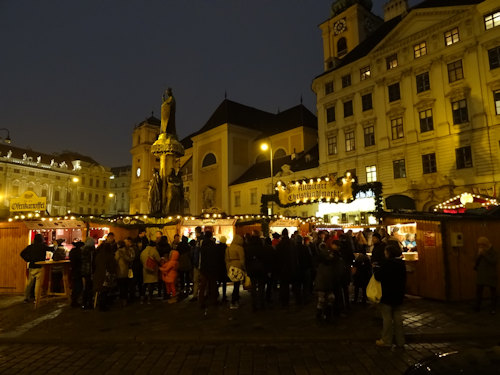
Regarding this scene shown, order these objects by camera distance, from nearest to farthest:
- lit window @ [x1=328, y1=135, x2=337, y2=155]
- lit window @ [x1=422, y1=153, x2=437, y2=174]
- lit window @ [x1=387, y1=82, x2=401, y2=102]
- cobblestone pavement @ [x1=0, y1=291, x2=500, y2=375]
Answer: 1. cobblestone pavement @ [x1=0, y1=291, x2=500, y2=375]
2. lit window @ [x1=422, y1=153, x2=437, y2=174]
3. lit window @ [x1=387, y1=82, x2=401, y2=102]
4. lit window @ [x1=328, y1=135, x2=337, y2=155]

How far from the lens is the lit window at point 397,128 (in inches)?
1021

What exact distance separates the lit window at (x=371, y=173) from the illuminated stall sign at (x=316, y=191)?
13044mm

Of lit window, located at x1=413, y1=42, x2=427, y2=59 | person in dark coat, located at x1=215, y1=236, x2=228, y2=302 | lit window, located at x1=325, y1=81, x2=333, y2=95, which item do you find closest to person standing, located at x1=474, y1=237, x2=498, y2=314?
person in dark coat, located at x1=215, y1=236, x2=228, y2=302

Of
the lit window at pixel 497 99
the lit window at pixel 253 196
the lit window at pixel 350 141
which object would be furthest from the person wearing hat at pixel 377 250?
the lit window at pixel 253 196

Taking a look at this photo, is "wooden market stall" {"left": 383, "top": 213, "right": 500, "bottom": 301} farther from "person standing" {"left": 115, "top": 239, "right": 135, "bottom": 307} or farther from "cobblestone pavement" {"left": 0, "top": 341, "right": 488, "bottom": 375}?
"person standing" {"left": 115, "top": 239, "right": 135, "bottom": 307}

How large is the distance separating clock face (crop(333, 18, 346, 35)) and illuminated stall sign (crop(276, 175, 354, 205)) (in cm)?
2971

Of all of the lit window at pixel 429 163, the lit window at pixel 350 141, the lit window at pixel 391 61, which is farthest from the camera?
the lit window at pixel 350 141

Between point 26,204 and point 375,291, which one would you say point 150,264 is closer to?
point 375,291

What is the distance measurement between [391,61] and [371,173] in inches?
351

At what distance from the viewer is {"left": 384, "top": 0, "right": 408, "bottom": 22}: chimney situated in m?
33.2

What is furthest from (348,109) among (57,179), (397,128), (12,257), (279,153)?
(57,179)

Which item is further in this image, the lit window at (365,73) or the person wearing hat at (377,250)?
the lit window at (365,73)

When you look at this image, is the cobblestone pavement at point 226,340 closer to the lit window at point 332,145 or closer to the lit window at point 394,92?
the lit window at point 394,92

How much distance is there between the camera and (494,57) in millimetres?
21547
